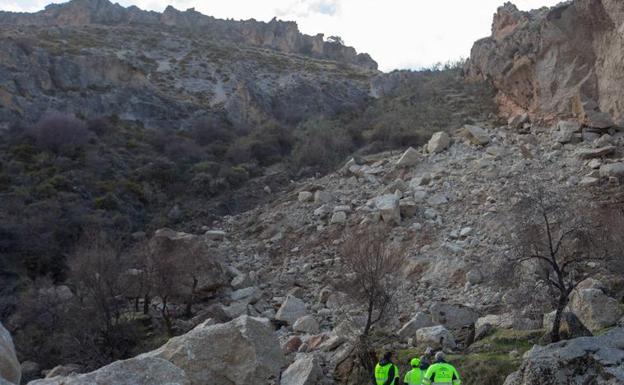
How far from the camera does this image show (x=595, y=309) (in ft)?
32.7

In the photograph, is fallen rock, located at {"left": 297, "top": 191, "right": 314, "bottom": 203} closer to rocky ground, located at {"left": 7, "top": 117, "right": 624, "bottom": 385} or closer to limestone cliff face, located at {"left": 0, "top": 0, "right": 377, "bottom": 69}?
rocky ground, located at {"left": 7, "top": 117, "right": 624, "bottom": 385}

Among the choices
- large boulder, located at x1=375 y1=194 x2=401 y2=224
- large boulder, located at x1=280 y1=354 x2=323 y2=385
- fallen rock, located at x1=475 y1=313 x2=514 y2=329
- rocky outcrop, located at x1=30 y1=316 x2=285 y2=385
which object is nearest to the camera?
rocky outcrop, located at x1=30 y1=316 x2=285 y2=385

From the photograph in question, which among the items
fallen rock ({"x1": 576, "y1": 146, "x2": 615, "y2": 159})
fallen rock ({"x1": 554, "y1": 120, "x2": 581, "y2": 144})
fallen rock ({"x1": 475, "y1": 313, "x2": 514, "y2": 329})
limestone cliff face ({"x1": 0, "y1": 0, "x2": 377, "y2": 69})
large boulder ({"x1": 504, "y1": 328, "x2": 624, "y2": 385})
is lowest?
fallen rock ({"x1": 475, "y1": 313, "x2": 514, "y2": 329})

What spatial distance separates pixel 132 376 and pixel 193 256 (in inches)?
444

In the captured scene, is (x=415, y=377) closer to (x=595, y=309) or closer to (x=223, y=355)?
(x=223, y=355)

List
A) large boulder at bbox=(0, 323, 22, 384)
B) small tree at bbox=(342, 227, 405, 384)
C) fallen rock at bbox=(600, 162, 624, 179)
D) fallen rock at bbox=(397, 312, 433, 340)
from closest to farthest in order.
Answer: large boulder at bbox=(0, 323, 22, 384)
small tree at bbox=(342, 227, 405, 384)
fallen rock at bbox=(397, 312, 433, 340)
fallen rock at bbox=(600, 162, 624, 179)

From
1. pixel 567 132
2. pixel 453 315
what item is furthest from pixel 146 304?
pixel 567 132

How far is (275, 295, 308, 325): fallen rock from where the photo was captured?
1411 cm

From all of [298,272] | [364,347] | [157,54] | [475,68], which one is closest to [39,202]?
[298,272]

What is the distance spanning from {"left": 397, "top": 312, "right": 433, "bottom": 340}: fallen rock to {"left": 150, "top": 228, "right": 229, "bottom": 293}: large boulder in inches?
257

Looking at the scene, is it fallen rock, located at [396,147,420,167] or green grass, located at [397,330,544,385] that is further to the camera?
fallen rock, located at [396,147,420,167]

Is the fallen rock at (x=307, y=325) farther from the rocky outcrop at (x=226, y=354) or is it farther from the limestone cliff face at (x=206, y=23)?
the limestone cliff face at (x=206, y=23)

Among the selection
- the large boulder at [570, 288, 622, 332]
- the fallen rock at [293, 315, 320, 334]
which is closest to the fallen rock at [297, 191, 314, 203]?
the fallen rock at [293, 315, 320, 334]

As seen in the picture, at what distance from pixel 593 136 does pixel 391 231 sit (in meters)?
7.65
